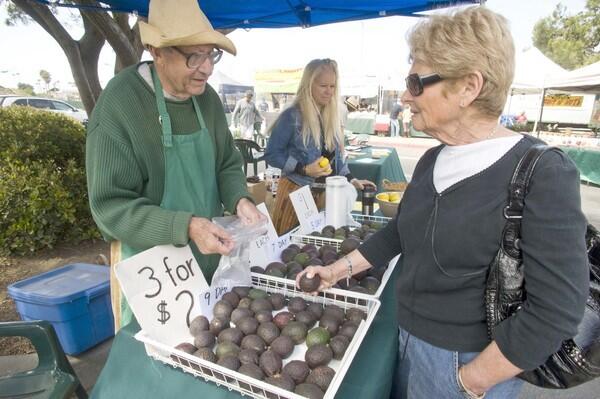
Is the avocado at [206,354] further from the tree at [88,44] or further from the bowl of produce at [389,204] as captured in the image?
the tree at [88,44]

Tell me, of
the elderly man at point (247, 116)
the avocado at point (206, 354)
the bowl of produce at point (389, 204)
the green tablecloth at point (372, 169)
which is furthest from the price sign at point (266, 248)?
the elderly man at point (247, 116)

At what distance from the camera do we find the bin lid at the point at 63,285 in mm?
2666

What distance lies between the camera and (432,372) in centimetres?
116

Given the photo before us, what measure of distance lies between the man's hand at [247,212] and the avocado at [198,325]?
0.43 meters

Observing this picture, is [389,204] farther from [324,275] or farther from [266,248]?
[324,275]

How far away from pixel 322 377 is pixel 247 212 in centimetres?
84

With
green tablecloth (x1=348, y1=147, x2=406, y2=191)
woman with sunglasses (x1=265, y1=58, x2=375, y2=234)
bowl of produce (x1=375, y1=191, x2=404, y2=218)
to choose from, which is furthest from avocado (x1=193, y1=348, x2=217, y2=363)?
green tablecloth (x1=348, y1=147, x2=406, y2=191)

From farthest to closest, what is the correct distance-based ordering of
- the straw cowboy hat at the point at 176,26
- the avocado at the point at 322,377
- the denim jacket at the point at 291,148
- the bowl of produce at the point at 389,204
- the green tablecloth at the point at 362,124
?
the green tablecloth at the point at 362,124, the denim jacket at the point at 291,148, the bowl of produce at the point at 389,204, the straw cowboy hat at the point at 176,26, the avocado at the point at 322,377

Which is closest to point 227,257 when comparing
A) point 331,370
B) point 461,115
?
point 331,370

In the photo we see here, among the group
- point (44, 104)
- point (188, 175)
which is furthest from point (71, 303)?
point (44, 104)

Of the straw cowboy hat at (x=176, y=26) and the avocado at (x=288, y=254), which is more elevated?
the straw cowboy hat at (x=176, y=26)

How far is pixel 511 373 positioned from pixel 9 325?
2.04 meters

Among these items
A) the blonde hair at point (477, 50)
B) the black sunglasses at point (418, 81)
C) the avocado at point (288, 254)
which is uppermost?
the blonde hair at point (477, 50)

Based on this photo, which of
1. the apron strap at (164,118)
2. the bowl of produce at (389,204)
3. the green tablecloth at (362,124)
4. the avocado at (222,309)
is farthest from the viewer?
the green tablecloth at (362,124)
